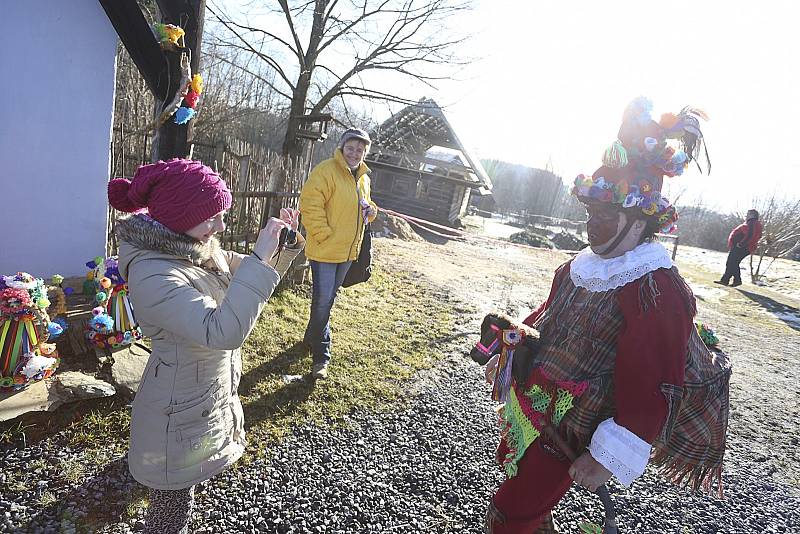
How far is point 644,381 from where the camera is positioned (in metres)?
1.48

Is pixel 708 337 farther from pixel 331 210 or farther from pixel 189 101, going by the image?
pixel 189 101

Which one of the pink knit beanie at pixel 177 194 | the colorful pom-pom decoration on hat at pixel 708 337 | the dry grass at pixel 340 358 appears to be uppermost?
the pink knit beanie at pixel 177 194

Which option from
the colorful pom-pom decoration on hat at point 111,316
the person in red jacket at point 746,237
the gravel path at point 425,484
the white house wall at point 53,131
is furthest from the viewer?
the person in red jacket at point 746,237

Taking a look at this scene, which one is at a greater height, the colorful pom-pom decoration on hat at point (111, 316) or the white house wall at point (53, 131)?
the white house wall at point (53, 131)

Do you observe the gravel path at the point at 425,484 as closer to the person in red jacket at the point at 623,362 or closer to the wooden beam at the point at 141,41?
the person in red jacket at the point at 623,362

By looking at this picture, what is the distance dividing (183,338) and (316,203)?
211cm

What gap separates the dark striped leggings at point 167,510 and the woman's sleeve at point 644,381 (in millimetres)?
1641

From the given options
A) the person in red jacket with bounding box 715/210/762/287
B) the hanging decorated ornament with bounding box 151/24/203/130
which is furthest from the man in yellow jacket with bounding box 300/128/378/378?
the person in red jacket with bounding box 715/210/762/287

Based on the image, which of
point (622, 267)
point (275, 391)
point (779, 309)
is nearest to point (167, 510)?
point (275, 391)

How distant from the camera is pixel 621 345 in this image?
5.13ft

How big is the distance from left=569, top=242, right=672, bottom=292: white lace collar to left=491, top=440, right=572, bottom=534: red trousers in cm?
72

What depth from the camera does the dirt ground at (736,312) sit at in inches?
174

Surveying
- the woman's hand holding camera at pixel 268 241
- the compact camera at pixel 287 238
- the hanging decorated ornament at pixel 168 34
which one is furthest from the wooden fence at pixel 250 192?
the woman's hand holding camera at pixel 268 241

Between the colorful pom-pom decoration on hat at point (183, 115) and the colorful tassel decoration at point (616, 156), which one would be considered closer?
the colorful tassel decoration at point (616, 156)
